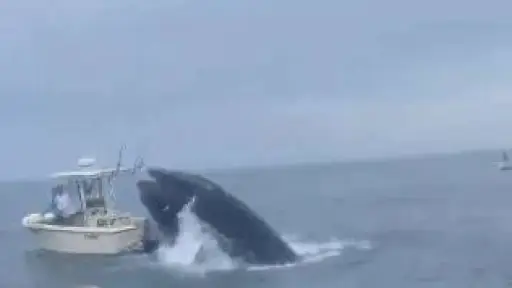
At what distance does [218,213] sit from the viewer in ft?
166

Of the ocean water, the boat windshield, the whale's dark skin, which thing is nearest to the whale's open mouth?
the whale's dark skin

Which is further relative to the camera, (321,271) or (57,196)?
(57,196)

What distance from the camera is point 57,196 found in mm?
59938

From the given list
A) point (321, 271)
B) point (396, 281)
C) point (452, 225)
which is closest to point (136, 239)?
point (321, 271)

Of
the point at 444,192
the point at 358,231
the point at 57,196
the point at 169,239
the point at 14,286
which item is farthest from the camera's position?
the point at 444,192

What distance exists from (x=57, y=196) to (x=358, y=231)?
24.8 m

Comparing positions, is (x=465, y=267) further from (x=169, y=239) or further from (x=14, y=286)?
(x=14, y=286)

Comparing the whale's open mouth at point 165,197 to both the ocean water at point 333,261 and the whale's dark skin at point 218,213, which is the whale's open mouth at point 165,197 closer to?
the whale's dark skin at point 218,213

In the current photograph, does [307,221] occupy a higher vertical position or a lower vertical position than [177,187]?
lower

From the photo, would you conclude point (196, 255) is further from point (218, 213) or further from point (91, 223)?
point (91, 223)

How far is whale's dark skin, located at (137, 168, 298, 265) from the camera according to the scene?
50.5m

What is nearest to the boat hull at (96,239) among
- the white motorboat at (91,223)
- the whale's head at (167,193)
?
the white motorboat at (91,223)

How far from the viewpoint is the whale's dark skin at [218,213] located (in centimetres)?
5050

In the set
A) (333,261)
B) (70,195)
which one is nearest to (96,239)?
(70,195)
